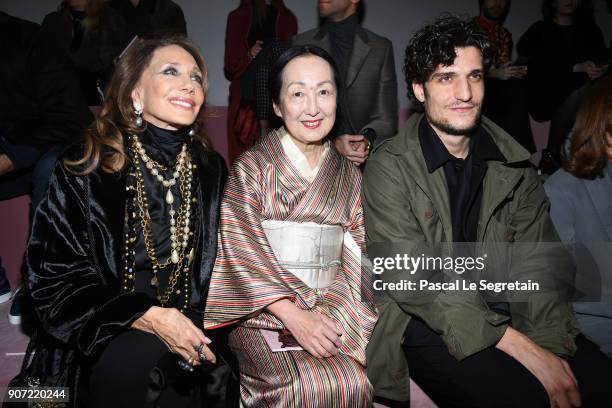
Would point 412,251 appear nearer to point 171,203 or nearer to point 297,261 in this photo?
point 297,261

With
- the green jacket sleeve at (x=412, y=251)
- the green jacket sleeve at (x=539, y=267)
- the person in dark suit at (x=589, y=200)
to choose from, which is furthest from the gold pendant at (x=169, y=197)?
the person in dark suit at (x=589, y=200)

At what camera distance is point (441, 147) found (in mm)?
1988

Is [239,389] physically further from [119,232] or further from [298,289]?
[119,232]

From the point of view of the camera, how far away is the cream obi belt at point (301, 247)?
195cm

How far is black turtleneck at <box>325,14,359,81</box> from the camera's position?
311 centimetres

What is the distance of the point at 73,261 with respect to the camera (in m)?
1.73

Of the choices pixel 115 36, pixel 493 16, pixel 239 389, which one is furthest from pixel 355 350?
pixel 493 16

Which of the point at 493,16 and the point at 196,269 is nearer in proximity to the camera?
the point at 196,269

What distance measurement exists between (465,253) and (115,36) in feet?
10.8

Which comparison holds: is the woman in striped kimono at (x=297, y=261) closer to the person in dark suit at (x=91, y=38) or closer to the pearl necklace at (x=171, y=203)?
the pearl necklace at (x=171, y=203)

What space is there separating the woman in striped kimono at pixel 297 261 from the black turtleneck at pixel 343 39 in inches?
43.0

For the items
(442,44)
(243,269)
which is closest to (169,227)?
(243,269)

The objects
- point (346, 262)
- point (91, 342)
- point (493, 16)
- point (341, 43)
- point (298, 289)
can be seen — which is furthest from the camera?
point (493, 16)

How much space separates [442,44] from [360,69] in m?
1.16
